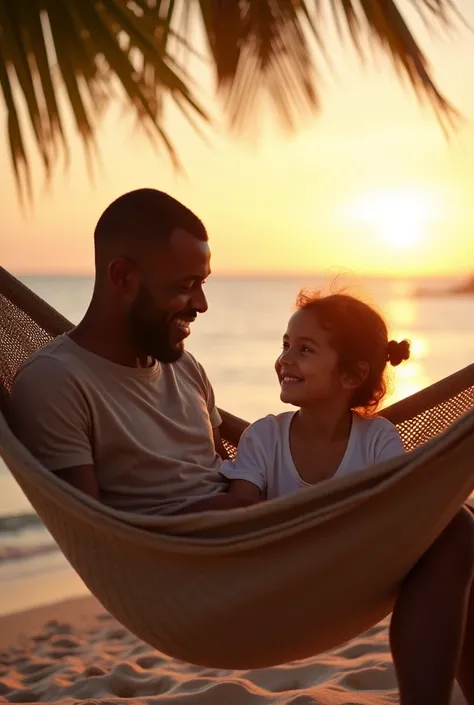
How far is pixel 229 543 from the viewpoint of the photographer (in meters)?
1.39

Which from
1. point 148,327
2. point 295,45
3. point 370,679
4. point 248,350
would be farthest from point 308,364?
point 248,350

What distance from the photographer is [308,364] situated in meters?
1.85

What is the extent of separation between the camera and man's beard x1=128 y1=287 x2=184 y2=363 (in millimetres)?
1727

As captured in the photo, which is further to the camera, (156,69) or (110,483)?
(156,69)

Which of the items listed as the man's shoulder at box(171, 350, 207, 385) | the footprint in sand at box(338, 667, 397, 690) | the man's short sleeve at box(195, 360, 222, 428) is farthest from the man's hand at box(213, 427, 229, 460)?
the footprint in sand at box(338, 667, 397, 690)

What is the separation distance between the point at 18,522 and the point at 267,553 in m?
4.64

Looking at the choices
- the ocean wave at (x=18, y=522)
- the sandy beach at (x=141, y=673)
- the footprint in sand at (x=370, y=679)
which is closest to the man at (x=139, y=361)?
the sandy beach at (x=141, y=673)

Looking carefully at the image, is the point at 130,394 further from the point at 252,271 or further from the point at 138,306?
the point at 252,271

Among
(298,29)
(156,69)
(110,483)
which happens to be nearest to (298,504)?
(110,483)

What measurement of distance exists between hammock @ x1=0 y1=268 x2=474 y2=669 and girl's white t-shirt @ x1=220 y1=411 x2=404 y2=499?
0.37 meters

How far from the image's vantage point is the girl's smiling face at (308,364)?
6.06ft

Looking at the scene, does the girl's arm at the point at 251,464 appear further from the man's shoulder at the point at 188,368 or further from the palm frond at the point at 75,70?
the palm frond at the point at 75,70

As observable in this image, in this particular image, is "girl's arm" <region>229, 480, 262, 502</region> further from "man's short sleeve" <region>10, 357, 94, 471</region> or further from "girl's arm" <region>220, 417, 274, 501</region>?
"man's short sleeve" <region>10, 357, 94, 471</region>

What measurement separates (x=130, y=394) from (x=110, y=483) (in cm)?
16
